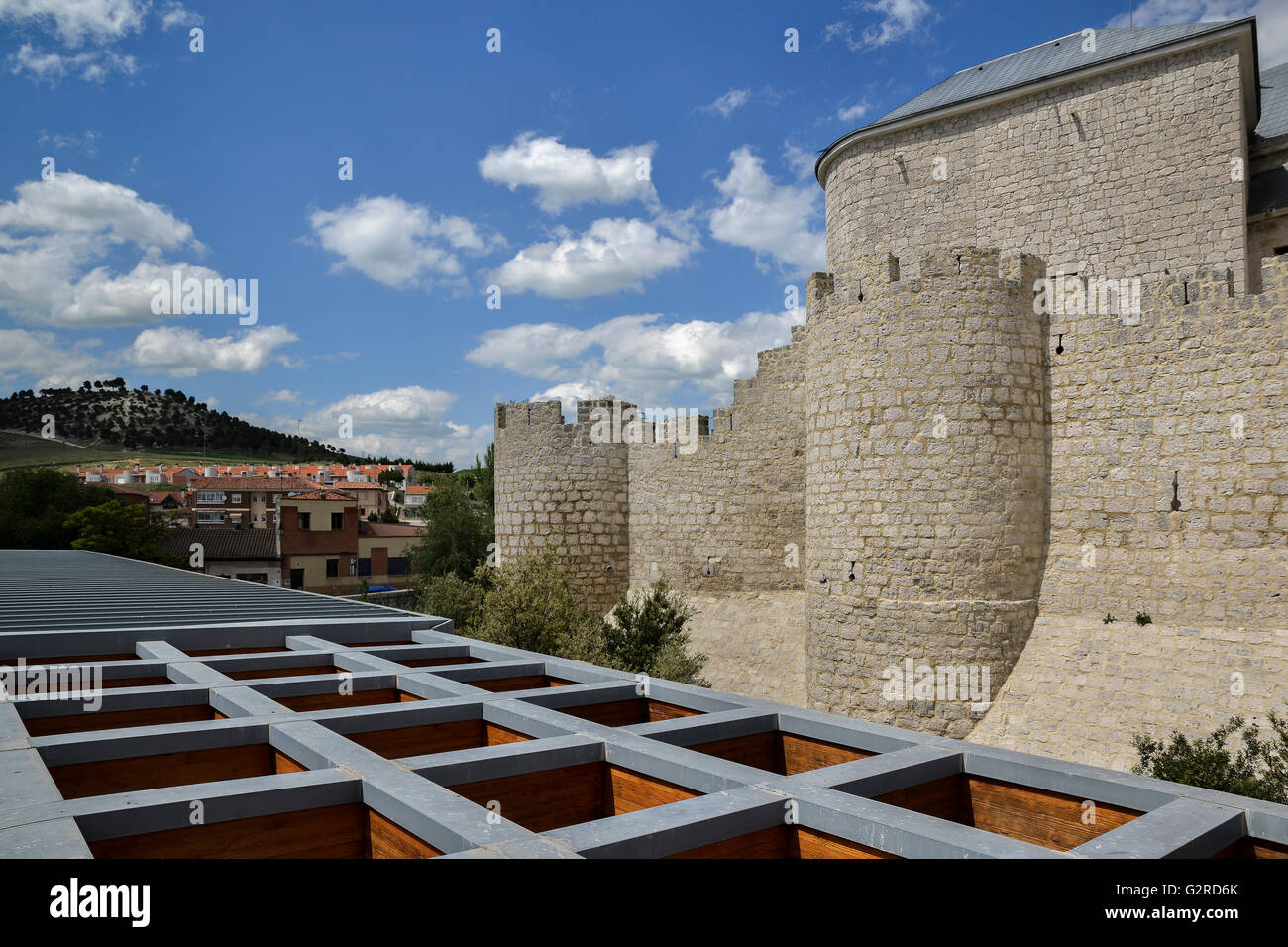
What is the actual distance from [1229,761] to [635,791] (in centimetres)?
800

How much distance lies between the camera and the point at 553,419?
1844 cm

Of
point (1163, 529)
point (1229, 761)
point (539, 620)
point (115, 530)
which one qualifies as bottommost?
point (1229, 761)

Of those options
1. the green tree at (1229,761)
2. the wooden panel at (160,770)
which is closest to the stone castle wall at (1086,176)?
the green tree at (1229,761)

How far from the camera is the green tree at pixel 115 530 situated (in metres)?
33.5

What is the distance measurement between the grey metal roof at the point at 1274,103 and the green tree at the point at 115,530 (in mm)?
36088

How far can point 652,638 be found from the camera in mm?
15203

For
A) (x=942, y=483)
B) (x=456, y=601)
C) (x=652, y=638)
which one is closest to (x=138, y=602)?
(x=652, y=638)

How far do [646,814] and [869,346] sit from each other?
987cm

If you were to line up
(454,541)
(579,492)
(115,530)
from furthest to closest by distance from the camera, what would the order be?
1. (115,530)
2. (454,541)
3. (579,492)

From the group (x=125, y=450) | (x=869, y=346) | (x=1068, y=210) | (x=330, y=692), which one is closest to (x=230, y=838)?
(x=330, y=692)

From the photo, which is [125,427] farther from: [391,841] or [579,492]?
[391,841]

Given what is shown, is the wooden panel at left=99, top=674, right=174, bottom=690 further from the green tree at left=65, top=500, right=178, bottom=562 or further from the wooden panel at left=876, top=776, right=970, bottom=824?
the green tree at left=65, top=500, right=178, bottom=562
